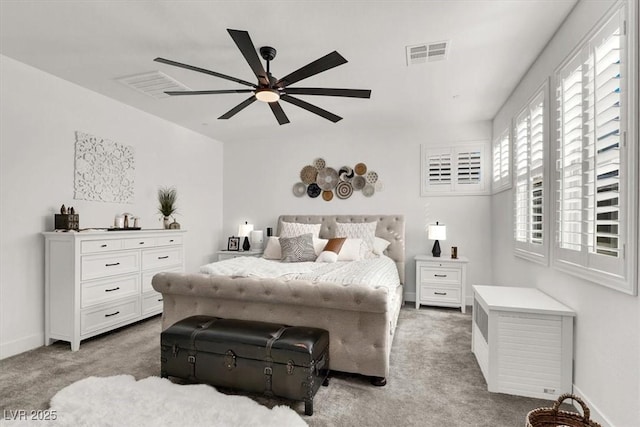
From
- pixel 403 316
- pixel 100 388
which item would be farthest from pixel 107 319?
pixel 403 316

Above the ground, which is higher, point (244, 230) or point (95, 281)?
point (244, 230)

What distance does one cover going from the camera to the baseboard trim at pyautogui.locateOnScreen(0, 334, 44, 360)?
292 cm

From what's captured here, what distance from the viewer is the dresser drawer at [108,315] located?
128 inches

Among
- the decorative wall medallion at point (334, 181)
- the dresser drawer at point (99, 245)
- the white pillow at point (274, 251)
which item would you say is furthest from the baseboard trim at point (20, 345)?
the decorative wall medallion at point (334, 181)

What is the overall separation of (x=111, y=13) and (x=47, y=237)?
2.21 metres

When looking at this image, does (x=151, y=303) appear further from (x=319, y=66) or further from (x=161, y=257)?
(x=319, y=66)

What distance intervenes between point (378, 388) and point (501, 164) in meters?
3.14

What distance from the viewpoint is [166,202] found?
451cm

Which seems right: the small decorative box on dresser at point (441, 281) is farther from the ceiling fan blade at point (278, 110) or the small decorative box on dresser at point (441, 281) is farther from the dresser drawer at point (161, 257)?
the dresser drawer at point (161, 257)

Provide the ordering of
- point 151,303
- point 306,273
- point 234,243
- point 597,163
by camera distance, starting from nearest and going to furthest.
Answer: point 597,163, point 306,273, point 151,303, point 234,243

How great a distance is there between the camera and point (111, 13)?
7.67 ft

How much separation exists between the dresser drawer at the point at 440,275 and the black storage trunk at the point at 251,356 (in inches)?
100

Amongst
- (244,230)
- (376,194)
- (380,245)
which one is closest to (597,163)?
(380,245)

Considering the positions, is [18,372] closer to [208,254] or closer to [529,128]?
[208,254]
